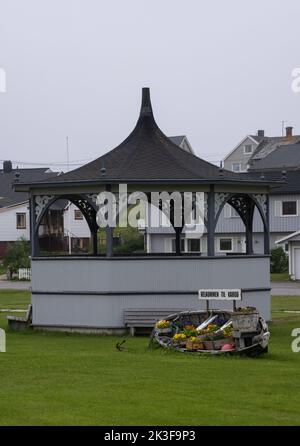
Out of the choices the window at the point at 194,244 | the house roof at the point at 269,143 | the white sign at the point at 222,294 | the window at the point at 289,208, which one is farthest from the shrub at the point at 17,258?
the white sign at the point at 222,294

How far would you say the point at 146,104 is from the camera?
31125mm

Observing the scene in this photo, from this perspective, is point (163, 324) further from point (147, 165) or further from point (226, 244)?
point (226, 244)

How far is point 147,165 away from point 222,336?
832cm

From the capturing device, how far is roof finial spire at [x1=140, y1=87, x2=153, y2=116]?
31.1m

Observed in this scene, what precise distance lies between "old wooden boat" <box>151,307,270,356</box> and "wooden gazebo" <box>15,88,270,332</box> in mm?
4638

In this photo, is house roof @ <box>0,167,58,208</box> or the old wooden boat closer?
the old wooden boat

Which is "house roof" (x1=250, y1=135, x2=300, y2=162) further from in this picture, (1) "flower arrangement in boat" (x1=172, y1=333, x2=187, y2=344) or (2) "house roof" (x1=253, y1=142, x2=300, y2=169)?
(1) "flower arrangement in boat" (x1=172, y1=333, x2=187, y2=344)

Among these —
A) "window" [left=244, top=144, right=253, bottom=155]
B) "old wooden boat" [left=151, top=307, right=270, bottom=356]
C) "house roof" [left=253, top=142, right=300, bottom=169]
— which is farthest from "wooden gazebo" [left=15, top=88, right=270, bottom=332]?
"window" [left=244, top=144, right=253, bottom=155]

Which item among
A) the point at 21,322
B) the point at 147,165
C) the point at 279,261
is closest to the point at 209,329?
the point at 147,165

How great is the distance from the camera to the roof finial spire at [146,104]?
3109cm

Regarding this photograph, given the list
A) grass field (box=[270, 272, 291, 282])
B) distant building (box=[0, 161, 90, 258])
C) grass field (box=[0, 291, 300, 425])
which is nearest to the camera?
grass field (box=[0, 291, 300, 425])

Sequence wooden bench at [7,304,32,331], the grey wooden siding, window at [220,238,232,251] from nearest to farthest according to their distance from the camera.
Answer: the grey wooden siding → wooden bench at [7,304,32,331] → window at [220,238,232,251]

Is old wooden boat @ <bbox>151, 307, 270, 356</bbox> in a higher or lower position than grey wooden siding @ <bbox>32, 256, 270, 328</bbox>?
lower

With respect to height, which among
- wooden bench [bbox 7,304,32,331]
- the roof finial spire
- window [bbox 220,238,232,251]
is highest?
the roof finial spire
